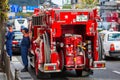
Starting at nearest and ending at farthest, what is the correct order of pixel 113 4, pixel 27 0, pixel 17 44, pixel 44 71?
1. pixel 44 71
2. pixel 17 44
3. pixel 113 4
4. pixel 27 0

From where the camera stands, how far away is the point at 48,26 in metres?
14.2

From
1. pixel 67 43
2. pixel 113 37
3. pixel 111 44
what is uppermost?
pixel 67 43

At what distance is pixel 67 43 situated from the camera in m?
14.2

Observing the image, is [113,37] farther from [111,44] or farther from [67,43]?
[67,43]

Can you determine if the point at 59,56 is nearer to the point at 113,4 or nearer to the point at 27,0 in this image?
the point at 113,4

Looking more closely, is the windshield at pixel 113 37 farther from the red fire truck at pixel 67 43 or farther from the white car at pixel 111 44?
the red fire truck at pixel 67 43

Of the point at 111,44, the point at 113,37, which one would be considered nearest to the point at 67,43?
the point at 111,44

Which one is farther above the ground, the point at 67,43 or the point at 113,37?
the point at 67,43

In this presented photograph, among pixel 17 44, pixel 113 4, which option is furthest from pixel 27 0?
pixel 17 44

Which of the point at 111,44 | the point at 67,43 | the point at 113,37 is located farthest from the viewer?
the point at 113,37

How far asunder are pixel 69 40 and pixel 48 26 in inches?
32.9

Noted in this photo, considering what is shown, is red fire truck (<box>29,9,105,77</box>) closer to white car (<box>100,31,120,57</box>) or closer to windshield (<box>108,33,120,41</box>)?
white car (<box>100,31,120,57</box>)

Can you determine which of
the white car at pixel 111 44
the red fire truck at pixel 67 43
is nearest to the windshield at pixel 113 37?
the white car at pixel 111 44

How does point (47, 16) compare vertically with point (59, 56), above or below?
above
